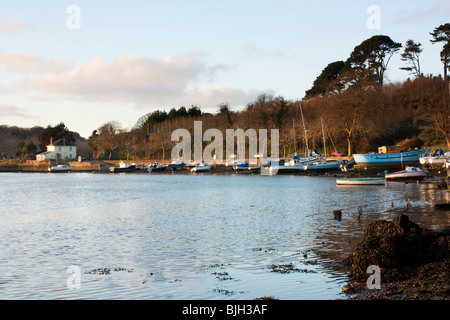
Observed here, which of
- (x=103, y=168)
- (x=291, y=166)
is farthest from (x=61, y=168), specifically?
(x=291, y=166)

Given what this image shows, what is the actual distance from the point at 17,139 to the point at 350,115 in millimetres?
145991

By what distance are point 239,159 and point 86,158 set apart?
59.2 m

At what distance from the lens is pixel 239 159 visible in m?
99.7

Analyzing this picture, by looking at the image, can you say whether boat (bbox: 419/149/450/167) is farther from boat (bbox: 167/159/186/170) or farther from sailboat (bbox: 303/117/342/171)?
boat (bbox: 167/159/186/170)

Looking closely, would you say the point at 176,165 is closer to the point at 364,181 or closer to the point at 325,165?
the point at 325,165

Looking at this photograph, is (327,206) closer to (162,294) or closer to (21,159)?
(162,294)

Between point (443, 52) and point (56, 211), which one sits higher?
point (443, 52)

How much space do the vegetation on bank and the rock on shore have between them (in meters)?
59.6

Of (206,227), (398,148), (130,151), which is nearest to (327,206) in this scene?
(206,227)

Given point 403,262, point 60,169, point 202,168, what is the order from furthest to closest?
point 60,169
point 202,168
point 403,262

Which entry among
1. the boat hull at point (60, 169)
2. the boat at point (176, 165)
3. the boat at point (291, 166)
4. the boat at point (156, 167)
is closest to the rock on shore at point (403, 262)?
the boat at point (291, 166)

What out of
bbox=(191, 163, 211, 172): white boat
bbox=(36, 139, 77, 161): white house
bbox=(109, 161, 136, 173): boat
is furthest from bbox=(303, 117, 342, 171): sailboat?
bbox=(36, 139, 77, 161): white house

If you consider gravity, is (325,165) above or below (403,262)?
above

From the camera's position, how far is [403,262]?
501 inches
